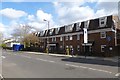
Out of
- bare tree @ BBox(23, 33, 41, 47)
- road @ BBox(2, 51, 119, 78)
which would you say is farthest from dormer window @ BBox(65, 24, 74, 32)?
road @ BBox(2, 51, 119, 78)

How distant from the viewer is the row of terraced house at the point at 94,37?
44.2 m

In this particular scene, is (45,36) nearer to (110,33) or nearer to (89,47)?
(89,47)

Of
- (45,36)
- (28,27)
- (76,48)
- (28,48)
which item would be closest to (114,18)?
(76,48)

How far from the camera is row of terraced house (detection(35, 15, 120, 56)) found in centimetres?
4422

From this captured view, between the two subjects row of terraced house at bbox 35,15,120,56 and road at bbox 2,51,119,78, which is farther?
row of terraced house at bbox 35,15,120,56

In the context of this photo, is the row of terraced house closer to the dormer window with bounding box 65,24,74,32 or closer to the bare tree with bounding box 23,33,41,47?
the dormer window with bounding box 65,24,74,32

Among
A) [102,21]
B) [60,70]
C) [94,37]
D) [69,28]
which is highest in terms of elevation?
[102,21]

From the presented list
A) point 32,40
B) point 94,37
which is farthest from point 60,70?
point 32,40

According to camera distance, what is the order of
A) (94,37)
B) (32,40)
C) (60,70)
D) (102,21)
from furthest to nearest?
(32,40)
(94,37)
(102,21)
(60,70)

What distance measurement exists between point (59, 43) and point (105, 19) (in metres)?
19.5

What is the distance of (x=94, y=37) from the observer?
4881 cm

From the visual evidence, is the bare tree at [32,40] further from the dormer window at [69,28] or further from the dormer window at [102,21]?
the dormer window at [102,21]

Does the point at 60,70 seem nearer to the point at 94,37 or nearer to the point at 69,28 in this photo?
the point at 94,37

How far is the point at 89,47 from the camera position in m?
49.8
